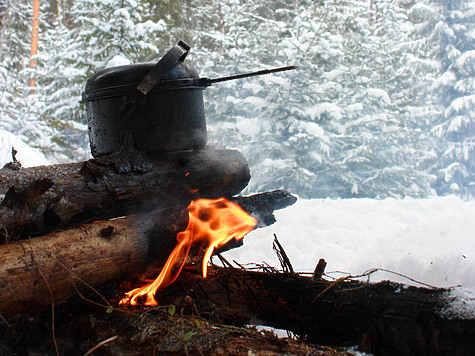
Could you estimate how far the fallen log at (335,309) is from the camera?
5.57 ft

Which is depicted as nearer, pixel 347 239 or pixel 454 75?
pixel 347 239

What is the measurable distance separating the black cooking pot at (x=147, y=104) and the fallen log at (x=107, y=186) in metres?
0.19

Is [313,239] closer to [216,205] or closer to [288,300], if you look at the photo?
[216,205]

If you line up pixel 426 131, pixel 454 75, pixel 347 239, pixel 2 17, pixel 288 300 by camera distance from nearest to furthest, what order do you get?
pixel 288 300 < pixel 347 239 < pixel 2 17 < pixel 454 75 < pixel 426 131

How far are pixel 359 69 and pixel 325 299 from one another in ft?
43.0

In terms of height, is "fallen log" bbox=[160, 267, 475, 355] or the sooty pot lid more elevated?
the sooty pot lid

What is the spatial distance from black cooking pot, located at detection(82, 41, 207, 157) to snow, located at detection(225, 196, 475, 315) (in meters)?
1.71

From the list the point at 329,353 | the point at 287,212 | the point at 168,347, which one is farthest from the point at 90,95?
the point at 287,212

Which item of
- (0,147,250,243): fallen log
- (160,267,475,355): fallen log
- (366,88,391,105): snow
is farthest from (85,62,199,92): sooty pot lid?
(366,88,391,105): snow

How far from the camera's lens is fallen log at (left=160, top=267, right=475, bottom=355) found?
1.70m

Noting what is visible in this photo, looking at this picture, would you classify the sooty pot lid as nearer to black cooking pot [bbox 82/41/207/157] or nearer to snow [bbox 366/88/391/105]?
black cooking pot [bbox 82/41/207/157]

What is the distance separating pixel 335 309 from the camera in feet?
6.66

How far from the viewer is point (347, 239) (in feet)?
15.9

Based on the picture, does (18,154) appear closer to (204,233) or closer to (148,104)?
(148,104)
